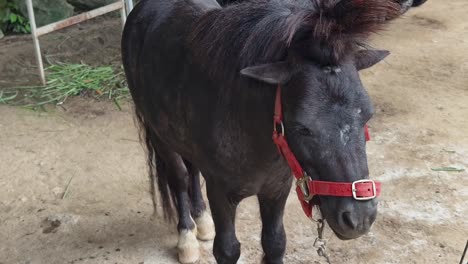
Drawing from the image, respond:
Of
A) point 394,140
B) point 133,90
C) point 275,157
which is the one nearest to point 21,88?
point 133,90

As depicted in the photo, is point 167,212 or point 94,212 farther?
point 94,212

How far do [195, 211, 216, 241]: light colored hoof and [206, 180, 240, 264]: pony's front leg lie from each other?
510 mm

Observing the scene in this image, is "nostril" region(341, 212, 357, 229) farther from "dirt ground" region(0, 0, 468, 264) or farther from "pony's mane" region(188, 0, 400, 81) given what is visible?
"dirt ground" region(0, 0, 468, 264)

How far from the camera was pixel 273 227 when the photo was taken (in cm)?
270

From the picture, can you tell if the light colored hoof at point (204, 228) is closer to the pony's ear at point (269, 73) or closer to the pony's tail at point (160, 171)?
the pony's tail at point (160, 171)

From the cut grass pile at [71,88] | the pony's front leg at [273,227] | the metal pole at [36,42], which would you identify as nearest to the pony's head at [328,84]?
the pony's front leg at [273,227]

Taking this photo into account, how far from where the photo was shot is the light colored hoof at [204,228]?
323 cm

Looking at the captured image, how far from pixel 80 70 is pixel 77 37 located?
79cm

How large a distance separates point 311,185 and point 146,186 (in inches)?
80.4

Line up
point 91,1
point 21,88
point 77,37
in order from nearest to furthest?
point 21,88
point 77,37
point 91,1

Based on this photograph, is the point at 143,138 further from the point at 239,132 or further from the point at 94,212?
the point at 239,132

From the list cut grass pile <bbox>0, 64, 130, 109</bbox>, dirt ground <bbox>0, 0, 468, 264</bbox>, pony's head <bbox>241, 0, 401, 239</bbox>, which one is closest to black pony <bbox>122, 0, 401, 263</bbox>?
pony's head <bbox>241, 0, 401, 239</bbox>

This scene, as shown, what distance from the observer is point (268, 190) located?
245 centimetres

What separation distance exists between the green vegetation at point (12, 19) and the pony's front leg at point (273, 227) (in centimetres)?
447
